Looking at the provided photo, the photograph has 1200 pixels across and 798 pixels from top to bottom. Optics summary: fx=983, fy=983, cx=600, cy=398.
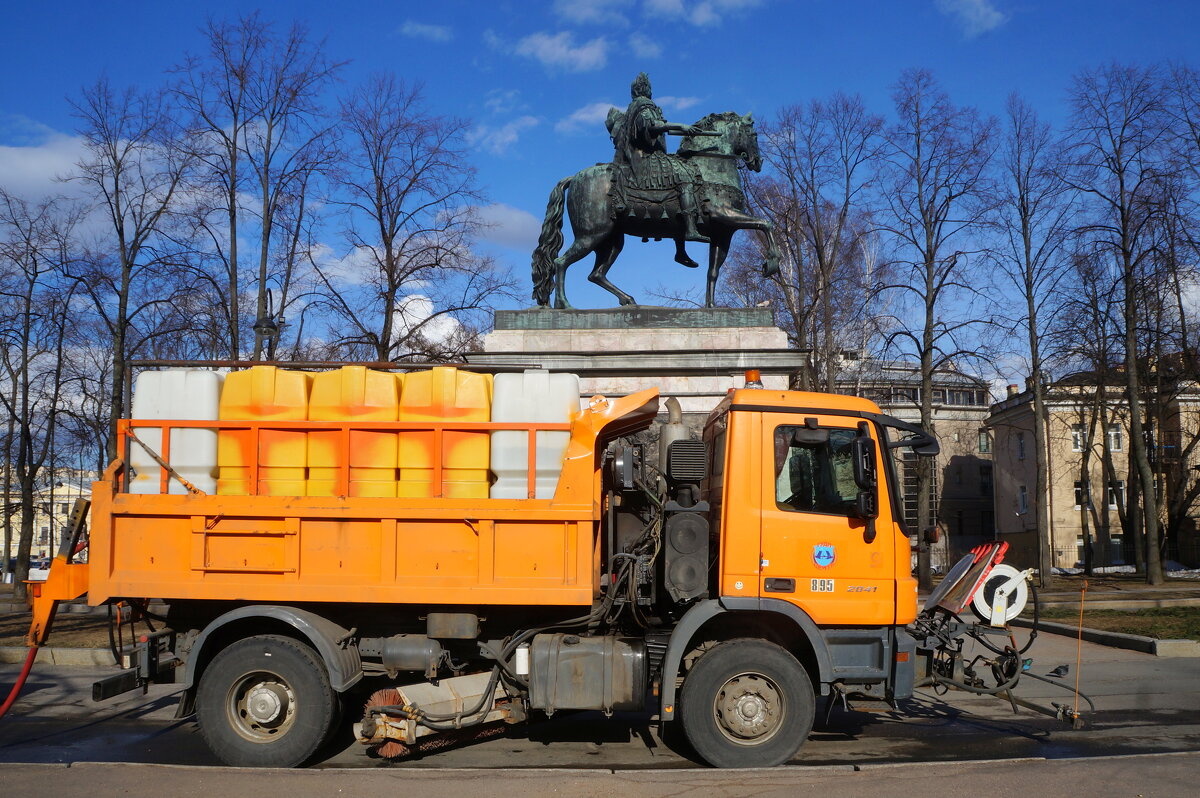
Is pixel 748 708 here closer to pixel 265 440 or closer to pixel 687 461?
pixel 687 461

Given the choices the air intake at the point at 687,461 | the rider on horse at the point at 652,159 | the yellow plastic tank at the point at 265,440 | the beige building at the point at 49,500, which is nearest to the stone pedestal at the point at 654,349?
the rider on horse at the point at 652,159

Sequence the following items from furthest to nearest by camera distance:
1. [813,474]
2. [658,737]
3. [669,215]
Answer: [669,215] < [658,737] < [813,474]

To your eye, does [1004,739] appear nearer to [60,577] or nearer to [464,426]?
[464,426]

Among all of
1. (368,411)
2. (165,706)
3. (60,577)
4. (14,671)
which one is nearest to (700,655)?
(368,411)

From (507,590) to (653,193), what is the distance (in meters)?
9.75

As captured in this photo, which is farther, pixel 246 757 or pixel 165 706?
pixel 165 706

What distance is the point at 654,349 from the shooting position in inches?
608

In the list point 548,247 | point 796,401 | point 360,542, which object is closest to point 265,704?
point 360,542

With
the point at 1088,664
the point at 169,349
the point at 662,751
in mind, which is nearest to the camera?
the point at 662,751

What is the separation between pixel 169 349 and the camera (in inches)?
939

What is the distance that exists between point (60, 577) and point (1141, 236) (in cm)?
2575

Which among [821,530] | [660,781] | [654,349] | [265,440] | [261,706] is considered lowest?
[660,781]

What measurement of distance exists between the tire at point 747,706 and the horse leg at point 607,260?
943 centimetres

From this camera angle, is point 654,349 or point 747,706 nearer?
point 747,706
